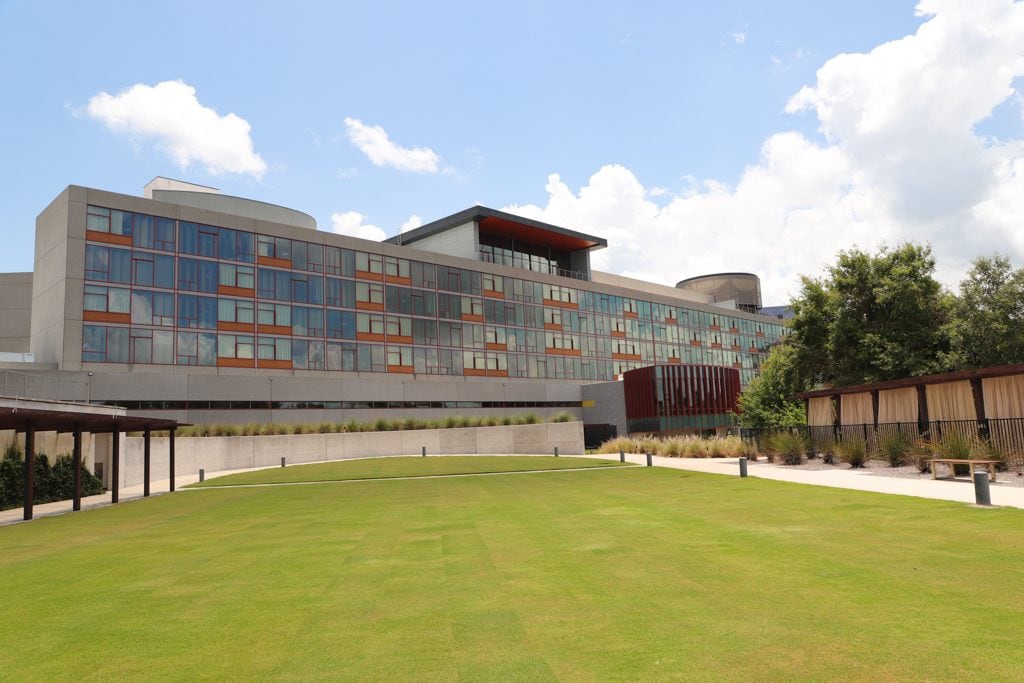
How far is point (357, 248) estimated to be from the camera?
214ft

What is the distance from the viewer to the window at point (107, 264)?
50219 mm

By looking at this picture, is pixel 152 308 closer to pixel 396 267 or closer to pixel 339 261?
pixel 339 261

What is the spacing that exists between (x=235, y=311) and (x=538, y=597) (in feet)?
177

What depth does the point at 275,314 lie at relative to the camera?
193 ft

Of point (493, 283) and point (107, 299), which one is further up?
point (493, 283)

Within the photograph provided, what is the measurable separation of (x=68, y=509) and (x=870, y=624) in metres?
25.3

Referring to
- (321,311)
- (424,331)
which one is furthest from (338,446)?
(424,331)

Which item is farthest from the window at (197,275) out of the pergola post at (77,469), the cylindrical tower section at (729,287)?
the cylindrical tower section at (729,287)

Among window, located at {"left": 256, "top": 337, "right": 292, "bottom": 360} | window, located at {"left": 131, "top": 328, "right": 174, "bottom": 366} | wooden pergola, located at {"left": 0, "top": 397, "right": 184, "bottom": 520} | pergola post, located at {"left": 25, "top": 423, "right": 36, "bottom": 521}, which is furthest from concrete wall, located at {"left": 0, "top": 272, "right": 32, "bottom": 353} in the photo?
pergola post, located at {"left": 25, "top": 423, "right": 36, "bottom": 521}

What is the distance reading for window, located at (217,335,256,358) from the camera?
55.6m

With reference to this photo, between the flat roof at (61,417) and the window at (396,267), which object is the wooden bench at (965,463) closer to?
the flat roof at (61,417)

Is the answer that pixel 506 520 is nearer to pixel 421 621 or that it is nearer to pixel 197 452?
pixel 421 621

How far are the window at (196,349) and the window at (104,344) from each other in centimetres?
395

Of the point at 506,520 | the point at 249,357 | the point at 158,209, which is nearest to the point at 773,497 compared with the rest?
the point at 506,520
